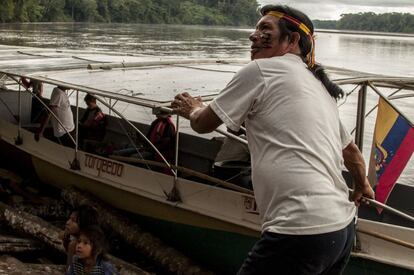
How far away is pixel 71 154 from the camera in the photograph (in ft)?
23.9

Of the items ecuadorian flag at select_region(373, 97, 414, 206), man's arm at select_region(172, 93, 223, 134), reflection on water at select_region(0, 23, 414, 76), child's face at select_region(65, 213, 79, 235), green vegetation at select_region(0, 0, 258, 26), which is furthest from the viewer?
green vegetation at select_region(0, 0, 258, 26)

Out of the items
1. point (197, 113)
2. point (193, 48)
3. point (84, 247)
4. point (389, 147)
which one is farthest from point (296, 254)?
point (193, 48)

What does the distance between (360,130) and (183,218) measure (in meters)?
2.06

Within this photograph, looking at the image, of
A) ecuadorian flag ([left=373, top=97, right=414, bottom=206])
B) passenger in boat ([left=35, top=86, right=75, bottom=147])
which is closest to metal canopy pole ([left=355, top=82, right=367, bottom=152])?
ecuadorian flag ([left=373, top=97, right=414, bottom=206])

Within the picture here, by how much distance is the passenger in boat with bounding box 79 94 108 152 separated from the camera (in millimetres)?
8211

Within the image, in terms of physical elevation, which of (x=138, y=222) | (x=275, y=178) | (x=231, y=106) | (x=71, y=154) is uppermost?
(x=231, y=106)

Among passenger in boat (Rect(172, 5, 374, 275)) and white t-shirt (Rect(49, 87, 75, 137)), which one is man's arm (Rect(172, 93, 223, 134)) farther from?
white t-shirt (Rect(49, 87, 75, 137))

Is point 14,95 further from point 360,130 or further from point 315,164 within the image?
point 315,164

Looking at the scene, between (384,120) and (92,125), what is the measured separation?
4554 mm

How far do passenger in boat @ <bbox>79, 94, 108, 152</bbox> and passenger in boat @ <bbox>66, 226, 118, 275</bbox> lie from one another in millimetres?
4094

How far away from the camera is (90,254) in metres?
4.15

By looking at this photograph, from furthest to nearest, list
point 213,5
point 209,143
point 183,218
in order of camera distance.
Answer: point 213,5 < point 209,143 < point 183,218

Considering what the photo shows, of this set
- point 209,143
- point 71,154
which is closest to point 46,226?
point 71,154

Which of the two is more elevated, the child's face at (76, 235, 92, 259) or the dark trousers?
the dark trousers
